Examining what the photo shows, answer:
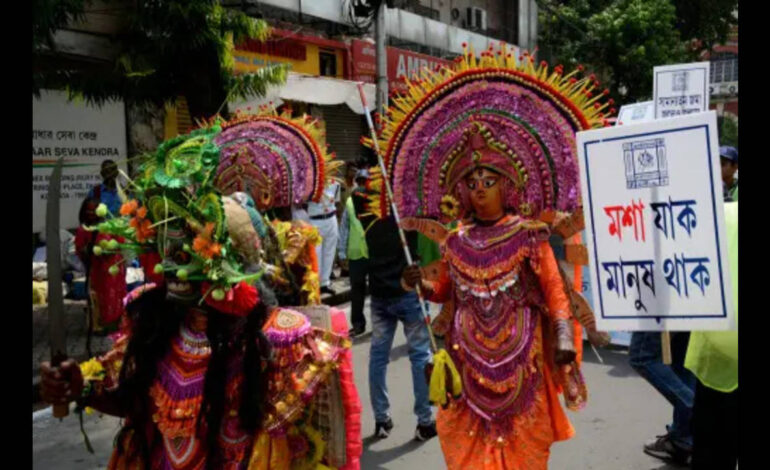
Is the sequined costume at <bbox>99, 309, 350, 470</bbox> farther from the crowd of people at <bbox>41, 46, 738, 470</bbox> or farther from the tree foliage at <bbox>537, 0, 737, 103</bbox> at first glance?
the tree foliage at <bbox>537, 0, 737, 103</bbox>

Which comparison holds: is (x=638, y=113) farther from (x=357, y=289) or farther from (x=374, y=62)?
(x=374, y=62)

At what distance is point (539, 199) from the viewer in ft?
12.8

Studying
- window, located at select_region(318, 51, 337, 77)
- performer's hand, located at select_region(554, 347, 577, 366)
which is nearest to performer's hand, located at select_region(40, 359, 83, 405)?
performer's hand, located at select_region(554, 347, 577, 366)

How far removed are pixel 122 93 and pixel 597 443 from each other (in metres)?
6.64

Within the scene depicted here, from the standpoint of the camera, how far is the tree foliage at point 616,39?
66.8 ft

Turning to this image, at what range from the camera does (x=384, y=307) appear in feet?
18.4

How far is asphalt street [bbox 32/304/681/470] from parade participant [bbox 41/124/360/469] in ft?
5.68

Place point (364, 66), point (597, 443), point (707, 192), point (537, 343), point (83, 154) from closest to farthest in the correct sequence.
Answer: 1. point (707, 192)
2. point (537, 343)
3. point (597, 443)
4. point (83, 154)
5. point (364, 66)

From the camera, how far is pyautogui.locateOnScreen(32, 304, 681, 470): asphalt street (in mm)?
5035

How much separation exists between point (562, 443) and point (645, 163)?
2.83m

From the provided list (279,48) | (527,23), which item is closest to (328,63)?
(279,48)

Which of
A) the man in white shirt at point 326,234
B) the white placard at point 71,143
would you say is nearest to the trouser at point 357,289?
the man in white shirt at point 326,234
